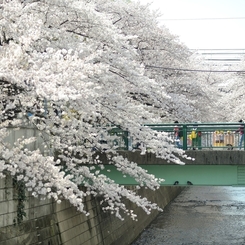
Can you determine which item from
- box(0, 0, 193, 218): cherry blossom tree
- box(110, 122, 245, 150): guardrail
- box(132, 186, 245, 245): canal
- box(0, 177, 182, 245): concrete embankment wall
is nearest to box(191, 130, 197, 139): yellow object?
box(110, 122, 245, 150): guardrail

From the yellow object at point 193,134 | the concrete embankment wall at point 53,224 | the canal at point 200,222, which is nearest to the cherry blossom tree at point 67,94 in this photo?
the concrete embankment wall at point 53,224

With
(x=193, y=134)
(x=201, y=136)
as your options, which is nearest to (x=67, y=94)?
(x=193, y=134)

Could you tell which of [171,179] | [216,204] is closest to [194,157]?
[171,179]

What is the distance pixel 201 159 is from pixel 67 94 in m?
7.99

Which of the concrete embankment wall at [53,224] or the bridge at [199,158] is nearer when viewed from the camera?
the concrete embankment wall at [53,224]

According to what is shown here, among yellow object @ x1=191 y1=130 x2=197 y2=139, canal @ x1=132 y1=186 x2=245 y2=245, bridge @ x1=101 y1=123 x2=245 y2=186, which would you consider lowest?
canal @ x1=132 y1=186 x2=245 y2=245

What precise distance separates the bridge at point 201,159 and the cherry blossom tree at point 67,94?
1.49m

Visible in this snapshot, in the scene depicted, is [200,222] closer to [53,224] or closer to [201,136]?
[201,136]

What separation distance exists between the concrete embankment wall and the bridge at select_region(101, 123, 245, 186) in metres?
1.91

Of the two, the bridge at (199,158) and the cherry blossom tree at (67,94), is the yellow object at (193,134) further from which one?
the cherry blossom tree at (67,94)

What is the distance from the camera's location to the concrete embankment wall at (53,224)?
13.5m

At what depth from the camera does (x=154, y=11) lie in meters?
29.3

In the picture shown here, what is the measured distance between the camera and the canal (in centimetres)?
2358

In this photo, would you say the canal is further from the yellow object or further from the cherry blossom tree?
the cherry blossom tree
